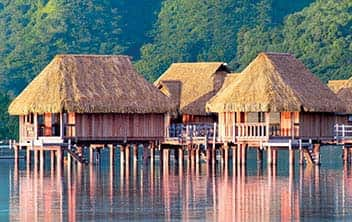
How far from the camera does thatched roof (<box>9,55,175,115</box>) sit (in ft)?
188

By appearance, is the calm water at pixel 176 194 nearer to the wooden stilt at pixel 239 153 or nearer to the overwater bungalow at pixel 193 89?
the wooden stilt at pixel 239 153

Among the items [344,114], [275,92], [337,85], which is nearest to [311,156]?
[275,92]

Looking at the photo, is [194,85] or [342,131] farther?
[194,85]

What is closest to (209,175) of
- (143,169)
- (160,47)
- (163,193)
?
(143,169)

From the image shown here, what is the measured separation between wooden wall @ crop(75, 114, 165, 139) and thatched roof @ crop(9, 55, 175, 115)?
0.63 meters

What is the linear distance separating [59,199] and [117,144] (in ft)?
59.2

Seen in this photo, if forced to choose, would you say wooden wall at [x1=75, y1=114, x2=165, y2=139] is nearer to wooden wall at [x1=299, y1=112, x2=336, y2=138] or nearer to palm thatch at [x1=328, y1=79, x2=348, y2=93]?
wooden wall at [x1=299, y1=112, x2=336, y2=138]

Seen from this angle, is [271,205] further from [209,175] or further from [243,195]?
[209,175]

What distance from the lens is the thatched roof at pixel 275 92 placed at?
56.4 metres

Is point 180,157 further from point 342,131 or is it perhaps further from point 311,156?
point 342,131

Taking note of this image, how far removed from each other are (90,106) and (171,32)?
4567 centimetres

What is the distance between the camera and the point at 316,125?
5788cm

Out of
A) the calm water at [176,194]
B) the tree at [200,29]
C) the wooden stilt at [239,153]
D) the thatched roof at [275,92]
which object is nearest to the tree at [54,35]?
the tree at [200,29]

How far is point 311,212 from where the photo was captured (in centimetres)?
3709
